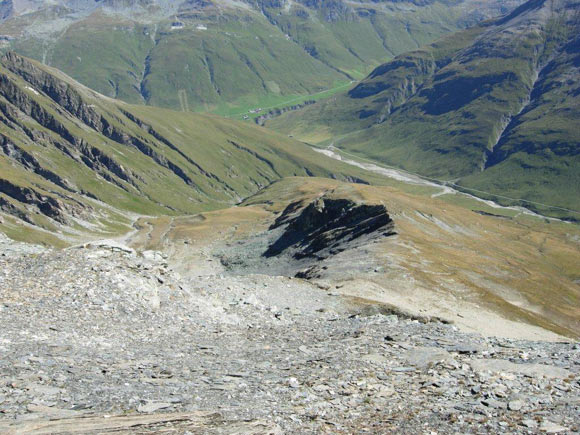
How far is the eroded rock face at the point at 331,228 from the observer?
116181 mm

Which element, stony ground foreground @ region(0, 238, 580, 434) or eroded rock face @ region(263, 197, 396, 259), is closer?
stony ground foreground @ region(0, 238, 580, 434)

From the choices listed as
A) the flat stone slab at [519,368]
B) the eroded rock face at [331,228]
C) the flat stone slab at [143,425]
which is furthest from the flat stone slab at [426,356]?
the eroded rock face at [331,228]

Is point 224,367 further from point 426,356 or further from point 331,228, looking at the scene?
point 331,228

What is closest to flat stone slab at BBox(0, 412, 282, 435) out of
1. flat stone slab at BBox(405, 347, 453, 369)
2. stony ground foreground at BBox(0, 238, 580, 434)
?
stony ground foreground at BBox(0, 238, 580, 434)

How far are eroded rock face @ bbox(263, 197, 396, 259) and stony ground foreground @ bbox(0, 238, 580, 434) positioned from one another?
71989 millimetres

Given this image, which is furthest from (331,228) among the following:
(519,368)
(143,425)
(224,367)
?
(143,425)

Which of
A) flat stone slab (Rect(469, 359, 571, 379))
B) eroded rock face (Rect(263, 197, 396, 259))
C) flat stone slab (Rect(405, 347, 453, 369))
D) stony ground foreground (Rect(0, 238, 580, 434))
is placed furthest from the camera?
eroded rock face (Rect(263, 197, 396, 259))

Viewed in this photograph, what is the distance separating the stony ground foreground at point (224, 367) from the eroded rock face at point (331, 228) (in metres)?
72.0

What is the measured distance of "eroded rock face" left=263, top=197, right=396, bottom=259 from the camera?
116181 millimetres

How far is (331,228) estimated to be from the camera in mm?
129500

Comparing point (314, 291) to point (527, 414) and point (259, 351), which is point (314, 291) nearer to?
point (259, 351)

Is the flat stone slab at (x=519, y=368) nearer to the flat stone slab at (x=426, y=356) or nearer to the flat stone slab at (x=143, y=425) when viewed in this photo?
the flat stone slab at (x=426, y=356)

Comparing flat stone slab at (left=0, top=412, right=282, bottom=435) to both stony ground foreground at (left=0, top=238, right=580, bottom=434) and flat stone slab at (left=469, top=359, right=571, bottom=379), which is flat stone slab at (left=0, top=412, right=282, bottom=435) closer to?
stony ground foreground at (left=0, top=238, right=580, bottom=434)

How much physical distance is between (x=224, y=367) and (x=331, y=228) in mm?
101875
